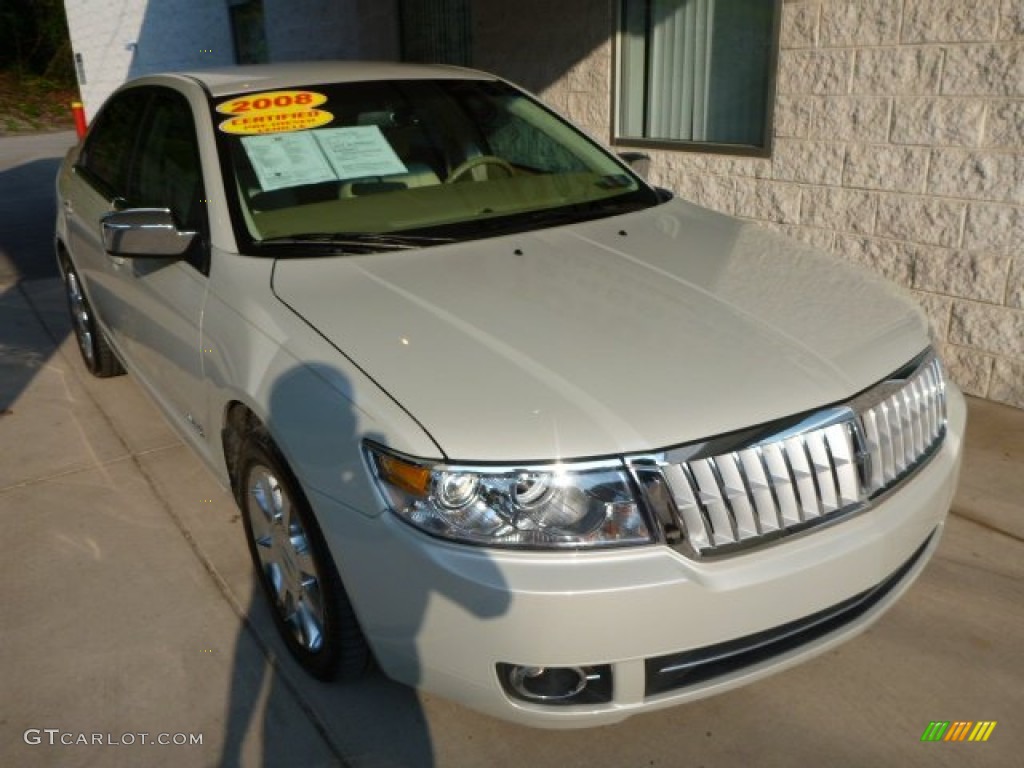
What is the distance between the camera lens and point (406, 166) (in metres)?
3.46

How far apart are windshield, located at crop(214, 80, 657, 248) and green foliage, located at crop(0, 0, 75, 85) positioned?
97.2 feet

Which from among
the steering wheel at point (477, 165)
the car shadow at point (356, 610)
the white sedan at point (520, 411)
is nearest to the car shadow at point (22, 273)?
the white sedan at point (520, 411)

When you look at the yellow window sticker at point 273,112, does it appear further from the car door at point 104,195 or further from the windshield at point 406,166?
the car door at point 104,195

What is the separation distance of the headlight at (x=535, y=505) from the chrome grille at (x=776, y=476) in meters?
0.07

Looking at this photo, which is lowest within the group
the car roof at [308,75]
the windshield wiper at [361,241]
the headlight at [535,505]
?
the headlight at [535,505]

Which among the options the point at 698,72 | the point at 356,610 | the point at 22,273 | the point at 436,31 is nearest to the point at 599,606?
the point at 356,610

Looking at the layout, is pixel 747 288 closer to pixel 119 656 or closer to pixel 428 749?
pixel 428 749

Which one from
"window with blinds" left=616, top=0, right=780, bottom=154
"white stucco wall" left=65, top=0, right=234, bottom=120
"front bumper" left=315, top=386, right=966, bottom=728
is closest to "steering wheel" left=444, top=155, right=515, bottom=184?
"front bumper" left=315, top=386, right=966, bottom=728

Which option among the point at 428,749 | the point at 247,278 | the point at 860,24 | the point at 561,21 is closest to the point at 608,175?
the point at 247,278

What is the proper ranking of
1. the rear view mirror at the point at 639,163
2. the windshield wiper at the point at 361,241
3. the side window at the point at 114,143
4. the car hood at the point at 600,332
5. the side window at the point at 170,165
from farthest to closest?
the side window at the point at 114,143
the rear view mirror at the point at 639,163
the side window at the point at 170,165
the windshield wiper at the point at 361,241
the car hood at the point at 600,332

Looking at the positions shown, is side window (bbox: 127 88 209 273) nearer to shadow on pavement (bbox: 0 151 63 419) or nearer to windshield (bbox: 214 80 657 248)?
windshield (bbox: 214 80 657 248)

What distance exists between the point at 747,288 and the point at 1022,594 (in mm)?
1390

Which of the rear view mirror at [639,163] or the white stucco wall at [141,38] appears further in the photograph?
the white stucco wall at [141,38]

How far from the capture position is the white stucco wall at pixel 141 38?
1436cm
